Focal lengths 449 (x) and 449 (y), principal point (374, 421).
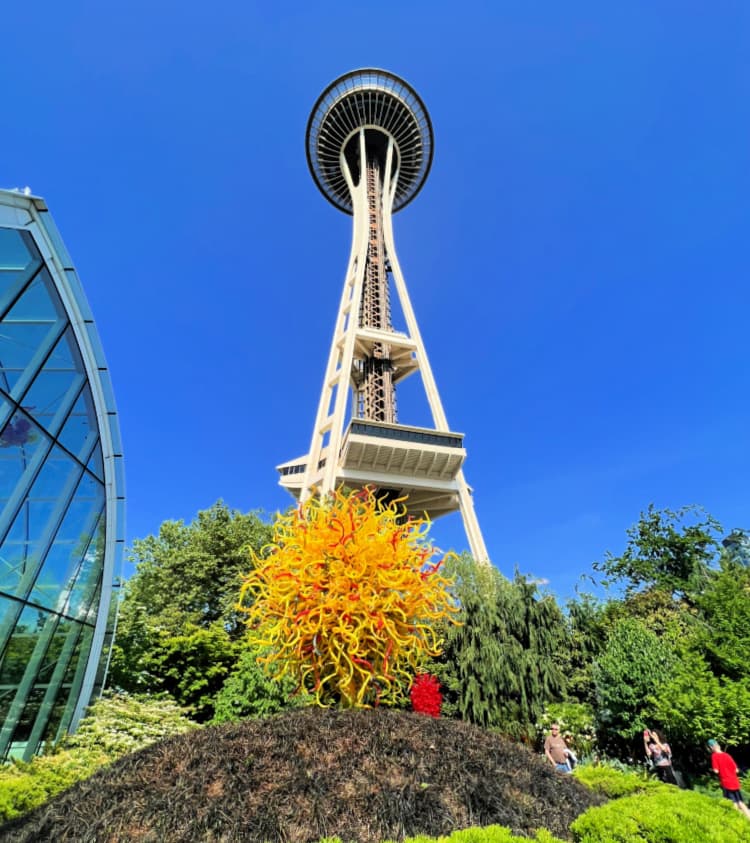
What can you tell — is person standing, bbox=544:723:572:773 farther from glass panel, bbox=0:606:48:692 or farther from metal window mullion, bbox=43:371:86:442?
metal window mullion, bbox=43:371:86:442

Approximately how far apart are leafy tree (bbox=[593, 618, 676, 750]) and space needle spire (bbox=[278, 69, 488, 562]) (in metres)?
14.5

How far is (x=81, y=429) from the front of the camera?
11.4m

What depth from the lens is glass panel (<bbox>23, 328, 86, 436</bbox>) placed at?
9117mm

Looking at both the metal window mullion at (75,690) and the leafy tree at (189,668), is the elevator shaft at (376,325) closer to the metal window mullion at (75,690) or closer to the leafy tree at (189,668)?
the leafy tree at (189,668)

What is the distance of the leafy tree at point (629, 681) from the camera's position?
37.4ft

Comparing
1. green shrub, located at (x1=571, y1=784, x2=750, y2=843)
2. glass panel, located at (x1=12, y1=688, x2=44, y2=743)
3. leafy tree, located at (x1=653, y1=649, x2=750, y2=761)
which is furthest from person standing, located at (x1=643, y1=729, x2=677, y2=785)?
glass panel, located at (x1=12, y1=688, x2=44, y2=743)

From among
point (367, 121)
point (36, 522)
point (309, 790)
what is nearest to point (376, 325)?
point (367, 121)

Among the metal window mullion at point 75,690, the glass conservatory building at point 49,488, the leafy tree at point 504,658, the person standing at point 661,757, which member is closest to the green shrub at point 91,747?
the metal window mullion at point 75,690

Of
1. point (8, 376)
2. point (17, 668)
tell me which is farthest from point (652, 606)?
point (8, 376)

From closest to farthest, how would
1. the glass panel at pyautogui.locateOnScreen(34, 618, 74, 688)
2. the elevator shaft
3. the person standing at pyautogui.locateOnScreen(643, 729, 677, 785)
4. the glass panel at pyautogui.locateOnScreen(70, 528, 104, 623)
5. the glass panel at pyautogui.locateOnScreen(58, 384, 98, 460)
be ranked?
the person standing at pyautogui.locateOnScreen(643, 729, 677, 785) < the glass panel at pyautogui.locateOnScreen(34, 618, 74, 688) < the glass panel at pyautogui.locateOnScreen(58, 384, 98, 460) < the glass panel at pyautogui.locateOnScreen(70, 528, 104, 623) < the elevator shaft

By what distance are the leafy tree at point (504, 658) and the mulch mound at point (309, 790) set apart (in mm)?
8170

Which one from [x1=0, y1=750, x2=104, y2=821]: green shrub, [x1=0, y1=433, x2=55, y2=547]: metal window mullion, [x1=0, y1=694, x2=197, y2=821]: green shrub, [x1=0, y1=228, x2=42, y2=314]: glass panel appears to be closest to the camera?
[x1=0, y1=750, x2=104, y2=821]: green shrub

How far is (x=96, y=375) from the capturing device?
38.8 feet

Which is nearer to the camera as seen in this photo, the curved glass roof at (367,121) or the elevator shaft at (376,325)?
the elevator shaft at (376,325)
